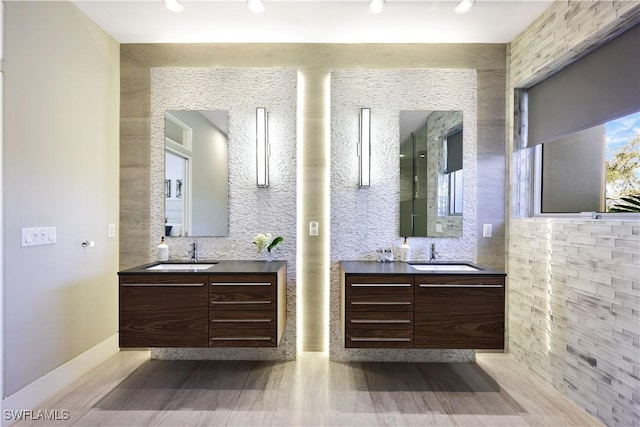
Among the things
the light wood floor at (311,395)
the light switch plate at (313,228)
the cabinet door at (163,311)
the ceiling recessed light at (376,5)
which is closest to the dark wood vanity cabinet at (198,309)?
the cabinet door at (163,311)

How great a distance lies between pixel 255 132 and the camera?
9.53 feet

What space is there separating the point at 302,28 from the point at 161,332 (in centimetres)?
259

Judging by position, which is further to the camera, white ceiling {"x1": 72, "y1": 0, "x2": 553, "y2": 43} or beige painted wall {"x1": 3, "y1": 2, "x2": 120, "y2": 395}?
white ceiling {"x1": 72, "y1": 0, "x2": 553, "y2": 43}

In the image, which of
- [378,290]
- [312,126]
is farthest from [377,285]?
[312,126]

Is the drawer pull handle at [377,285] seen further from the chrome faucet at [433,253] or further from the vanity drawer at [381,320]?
the chrome faucet at [433,253]

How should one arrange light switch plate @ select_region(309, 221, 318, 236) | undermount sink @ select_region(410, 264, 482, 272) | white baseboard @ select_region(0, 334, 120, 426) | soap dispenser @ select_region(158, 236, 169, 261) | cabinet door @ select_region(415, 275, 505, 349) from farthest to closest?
light switch plate @ select_region(309, 221, 318, 236) → soap dispenser @ select_region(158, 236, 169, 261) → undermount sink @ select_region(410, 264, 482, 272) → cabinet door @ select_region(415, 275, 505, 349) → white baseboard @ select_region(0, 334, 120, 426)

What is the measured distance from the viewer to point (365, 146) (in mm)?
2842

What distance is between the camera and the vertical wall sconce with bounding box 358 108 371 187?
2.83 metres

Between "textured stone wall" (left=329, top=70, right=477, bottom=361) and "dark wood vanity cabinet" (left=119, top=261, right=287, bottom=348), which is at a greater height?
"textured stone wall" (left=329, top=70, right=477, bottom=361)

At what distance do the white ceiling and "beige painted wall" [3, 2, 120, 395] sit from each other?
341mm

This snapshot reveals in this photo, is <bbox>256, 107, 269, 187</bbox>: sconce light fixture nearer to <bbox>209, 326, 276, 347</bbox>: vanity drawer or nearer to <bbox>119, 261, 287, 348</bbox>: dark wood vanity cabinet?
<bbox>119, 261, 287, 348</bbox>: dark wood vanity cabinet

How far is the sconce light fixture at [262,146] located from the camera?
285cm

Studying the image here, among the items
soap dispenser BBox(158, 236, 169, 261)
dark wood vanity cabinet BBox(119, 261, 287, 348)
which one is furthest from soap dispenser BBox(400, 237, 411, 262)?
soap dispenser BBox(158, 236, 169, 261)

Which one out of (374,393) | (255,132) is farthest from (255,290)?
(255,132)
